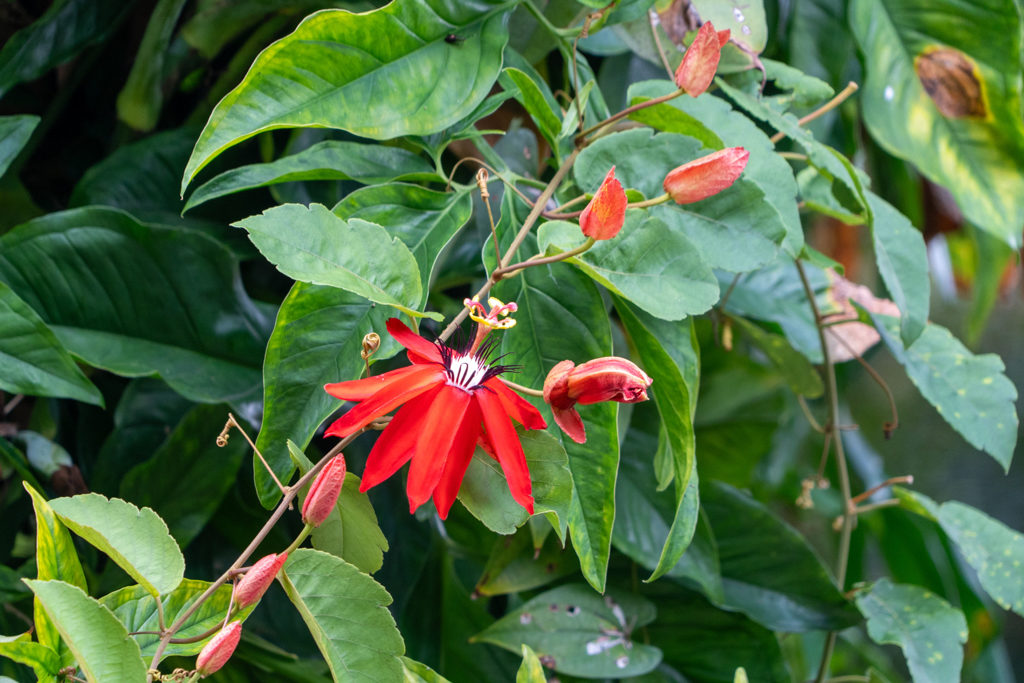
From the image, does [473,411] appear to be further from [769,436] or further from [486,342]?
[769,436]

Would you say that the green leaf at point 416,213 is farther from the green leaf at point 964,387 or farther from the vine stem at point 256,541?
the green leaf at point 964,387

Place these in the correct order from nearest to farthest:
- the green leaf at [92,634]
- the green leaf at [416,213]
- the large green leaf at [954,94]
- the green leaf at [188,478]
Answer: the green leaf at [92,634] → the green leaf at [416,213] → the green leaf at [188,478] → the large green leaf at [954,94]

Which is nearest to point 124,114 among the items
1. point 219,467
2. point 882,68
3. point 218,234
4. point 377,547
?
point 218,234

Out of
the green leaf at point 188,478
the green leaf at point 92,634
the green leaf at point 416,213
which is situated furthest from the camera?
the green leaf at point 188,478

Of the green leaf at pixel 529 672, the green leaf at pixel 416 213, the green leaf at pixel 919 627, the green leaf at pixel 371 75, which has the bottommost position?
the green leaf at pixel 919 627

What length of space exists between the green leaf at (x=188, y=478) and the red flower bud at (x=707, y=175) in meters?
0.27

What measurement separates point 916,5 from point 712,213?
37cm

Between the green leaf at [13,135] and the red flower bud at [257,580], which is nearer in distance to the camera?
the red flower bud at [257,580]

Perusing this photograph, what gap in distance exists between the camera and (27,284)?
392 mm

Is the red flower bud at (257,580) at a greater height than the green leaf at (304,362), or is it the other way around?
the green leaf at (304,362)

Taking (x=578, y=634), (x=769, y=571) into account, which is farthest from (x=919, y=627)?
(x=578, y=634)

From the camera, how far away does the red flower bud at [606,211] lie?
0.25 meters

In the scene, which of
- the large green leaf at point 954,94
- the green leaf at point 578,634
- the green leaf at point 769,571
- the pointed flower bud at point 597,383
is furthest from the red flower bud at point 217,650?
the large green leaf at point 954,94

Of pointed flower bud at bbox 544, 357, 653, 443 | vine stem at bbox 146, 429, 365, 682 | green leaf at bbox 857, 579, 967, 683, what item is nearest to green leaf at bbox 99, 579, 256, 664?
vine stem at bbox 146, 429, 365, 682
